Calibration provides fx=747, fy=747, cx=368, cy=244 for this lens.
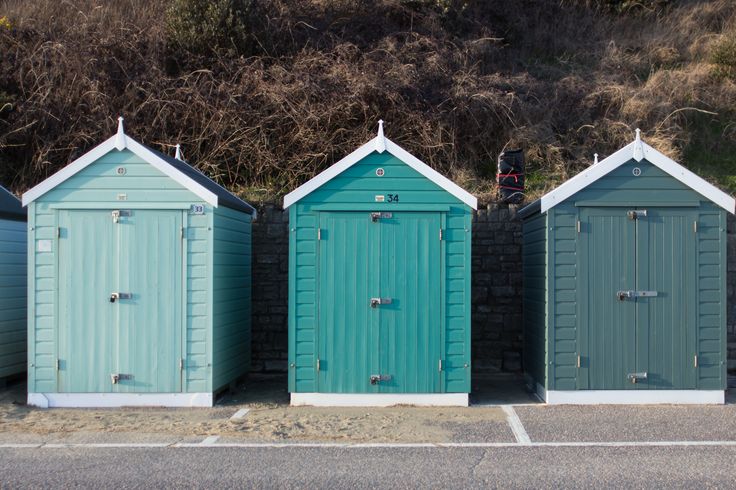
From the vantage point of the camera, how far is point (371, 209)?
8367 millimetres

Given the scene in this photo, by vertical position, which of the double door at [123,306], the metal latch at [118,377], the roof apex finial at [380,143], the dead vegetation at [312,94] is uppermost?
the dead vegetation at [312,94]

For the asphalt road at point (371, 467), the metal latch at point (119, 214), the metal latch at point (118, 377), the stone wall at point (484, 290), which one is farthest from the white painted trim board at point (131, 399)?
the stone wall at point (484, 290)

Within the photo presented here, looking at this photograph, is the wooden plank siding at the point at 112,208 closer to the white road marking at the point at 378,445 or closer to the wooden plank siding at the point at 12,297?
the wooden plank siding at the point at 12,297

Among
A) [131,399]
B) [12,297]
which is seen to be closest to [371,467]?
[131,399]

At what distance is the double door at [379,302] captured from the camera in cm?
837

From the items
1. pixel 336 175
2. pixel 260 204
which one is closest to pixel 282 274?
pixel 260 204

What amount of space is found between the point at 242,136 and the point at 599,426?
8070mm

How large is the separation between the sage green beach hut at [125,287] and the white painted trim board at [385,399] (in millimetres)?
1229

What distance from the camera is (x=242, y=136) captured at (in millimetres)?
12969

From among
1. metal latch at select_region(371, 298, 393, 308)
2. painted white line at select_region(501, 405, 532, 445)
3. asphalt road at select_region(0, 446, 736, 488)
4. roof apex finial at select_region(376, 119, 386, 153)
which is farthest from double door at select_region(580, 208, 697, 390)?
roof apex finial at select_region(376, 119, 386, 153)

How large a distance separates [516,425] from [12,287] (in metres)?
6.42

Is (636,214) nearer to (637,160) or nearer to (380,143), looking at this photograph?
(637,160)

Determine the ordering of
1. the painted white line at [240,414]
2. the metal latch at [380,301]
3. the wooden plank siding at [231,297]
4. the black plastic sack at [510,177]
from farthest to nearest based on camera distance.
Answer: the black plastic sack at [510,177], the wooden plank siding at [231,297], the metal latch at [380,301], the painted white line at [240,414]

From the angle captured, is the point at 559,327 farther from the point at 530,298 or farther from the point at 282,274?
the point at 282,274
